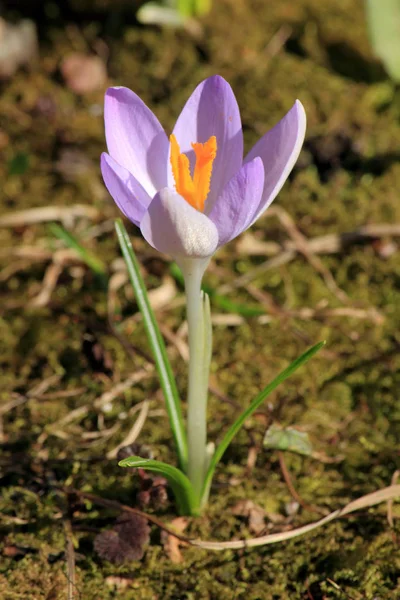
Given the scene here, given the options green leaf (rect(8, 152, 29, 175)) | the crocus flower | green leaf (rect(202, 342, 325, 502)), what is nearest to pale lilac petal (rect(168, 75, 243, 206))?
the crocus flower

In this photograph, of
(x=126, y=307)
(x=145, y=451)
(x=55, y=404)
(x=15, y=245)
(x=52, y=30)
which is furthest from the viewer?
(x=52, y=30)

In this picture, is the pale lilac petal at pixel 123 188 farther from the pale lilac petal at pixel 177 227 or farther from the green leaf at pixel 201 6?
the green leaf at pixel 201 6

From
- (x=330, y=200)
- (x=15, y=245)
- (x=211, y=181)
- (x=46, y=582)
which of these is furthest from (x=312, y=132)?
(x=46, y=582)

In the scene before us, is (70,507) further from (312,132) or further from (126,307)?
(312,132)

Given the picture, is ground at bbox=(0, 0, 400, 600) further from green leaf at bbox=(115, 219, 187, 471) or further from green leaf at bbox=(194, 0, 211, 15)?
green leaf at bbox=(115, 219, 187, 471)

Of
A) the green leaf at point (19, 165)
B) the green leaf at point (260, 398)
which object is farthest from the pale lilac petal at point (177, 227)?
the green leaf at point (19, 165)
